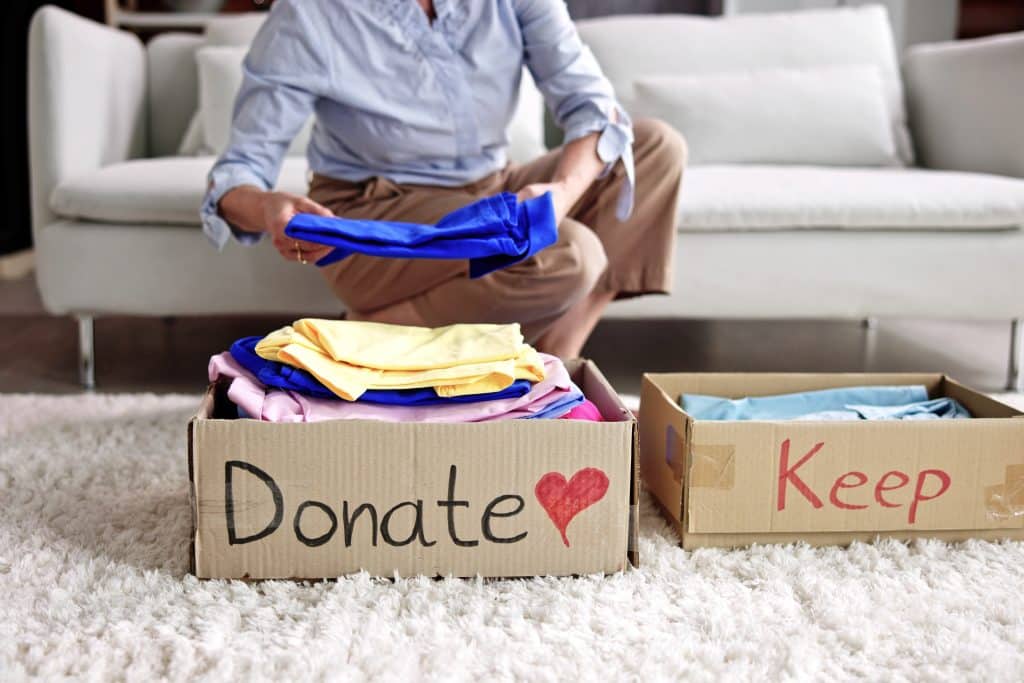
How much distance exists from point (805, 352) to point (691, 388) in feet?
3.17

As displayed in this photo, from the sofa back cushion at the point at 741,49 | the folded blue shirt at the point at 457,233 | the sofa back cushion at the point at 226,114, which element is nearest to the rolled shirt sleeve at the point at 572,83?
the folded blue shirt at the point at 457,233

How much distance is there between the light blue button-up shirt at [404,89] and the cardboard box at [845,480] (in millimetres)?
513

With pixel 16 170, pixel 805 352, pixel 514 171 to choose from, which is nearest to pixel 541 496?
pixel 514 171

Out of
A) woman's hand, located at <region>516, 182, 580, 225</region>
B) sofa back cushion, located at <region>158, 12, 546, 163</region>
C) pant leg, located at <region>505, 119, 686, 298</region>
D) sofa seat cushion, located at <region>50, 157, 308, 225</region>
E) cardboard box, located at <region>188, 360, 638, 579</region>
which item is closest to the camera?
cardboard box, located at <region>188, 360, 638, 579</region>

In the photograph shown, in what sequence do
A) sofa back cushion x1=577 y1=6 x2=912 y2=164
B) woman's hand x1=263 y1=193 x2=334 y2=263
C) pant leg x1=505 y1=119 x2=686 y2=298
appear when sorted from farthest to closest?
sofa back cushion x1=577 y1=6 x2=912 y2=164, pant leg x1=505 y1=119 x2=686 y2=298, woman's hand x1=263 y1=193 x2=334 y2=263

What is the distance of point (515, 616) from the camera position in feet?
2.75

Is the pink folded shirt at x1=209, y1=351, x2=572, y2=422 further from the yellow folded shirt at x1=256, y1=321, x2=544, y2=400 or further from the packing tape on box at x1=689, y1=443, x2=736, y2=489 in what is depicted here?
the packing tape on box at x1=689, y1=443, x2=736, y2=489

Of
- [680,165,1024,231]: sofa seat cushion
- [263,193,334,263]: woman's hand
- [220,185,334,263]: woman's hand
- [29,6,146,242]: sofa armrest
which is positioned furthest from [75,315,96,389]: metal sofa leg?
[680,165,1024,231]: sofa seat cushion

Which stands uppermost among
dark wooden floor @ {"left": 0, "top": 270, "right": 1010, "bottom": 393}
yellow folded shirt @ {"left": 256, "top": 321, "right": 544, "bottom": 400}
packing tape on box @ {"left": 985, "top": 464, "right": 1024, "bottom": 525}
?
yellow folded shirt @ {"left": 256, "top": 321, "right": 544, "bottom": 400}

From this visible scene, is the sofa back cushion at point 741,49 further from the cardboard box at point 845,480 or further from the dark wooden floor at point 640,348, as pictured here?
the cardboard box at point 845,480

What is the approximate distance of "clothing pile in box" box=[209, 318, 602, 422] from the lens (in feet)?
3.05

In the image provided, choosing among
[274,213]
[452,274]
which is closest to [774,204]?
[452,274]

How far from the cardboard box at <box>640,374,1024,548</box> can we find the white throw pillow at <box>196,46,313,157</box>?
1344mm

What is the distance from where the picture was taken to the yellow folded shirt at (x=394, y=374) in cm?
93
